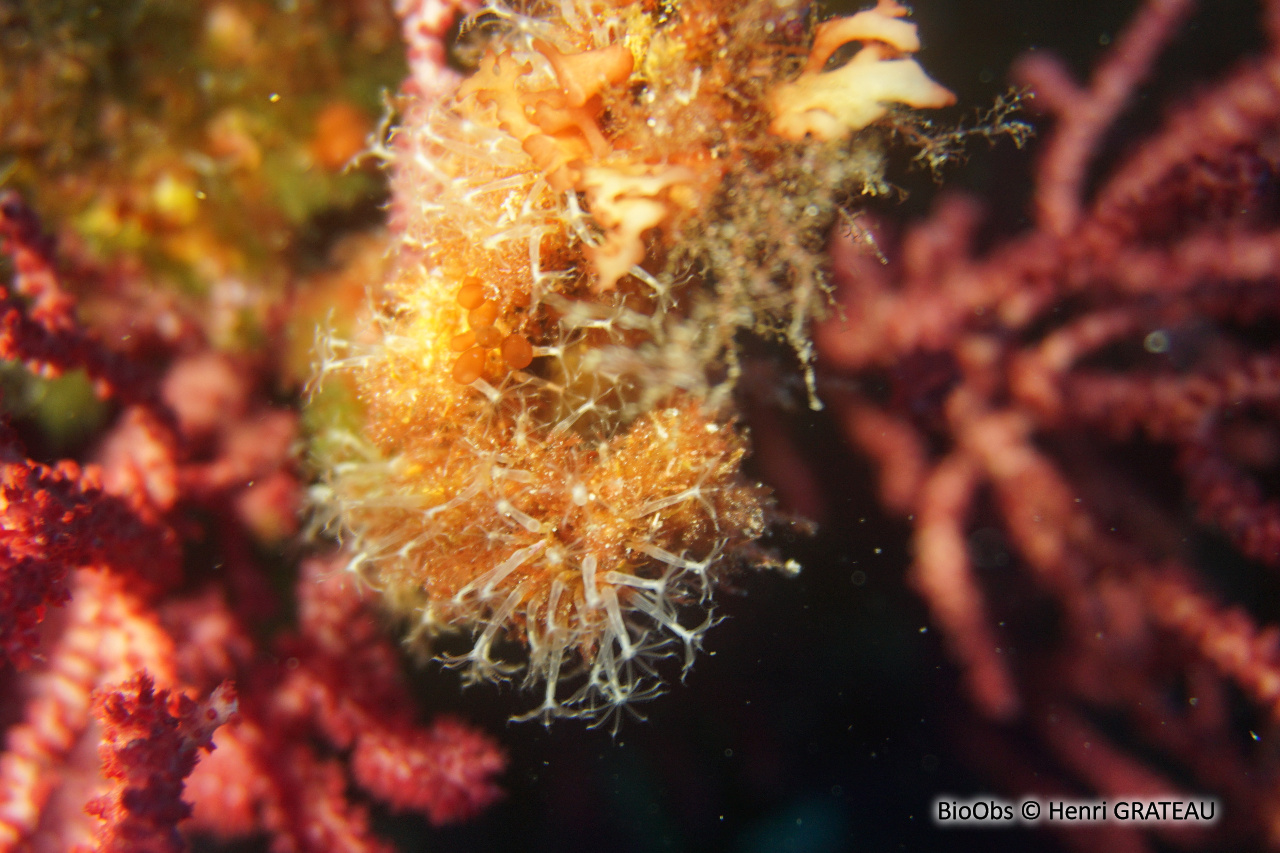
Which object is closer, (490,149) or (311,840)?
(490,149)

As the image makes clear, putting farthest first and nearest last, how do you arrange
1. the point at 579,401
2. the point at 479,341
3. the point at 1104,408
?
1. the point at 1104,408
2. the point at 579,401
3. the point at 479,341

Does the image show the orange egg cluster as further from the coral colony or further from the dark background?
the dark background

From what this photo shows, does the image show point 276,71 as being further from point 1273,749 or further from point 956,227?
point 1273,749

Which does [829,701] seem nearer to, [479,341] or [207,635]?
[479,341]

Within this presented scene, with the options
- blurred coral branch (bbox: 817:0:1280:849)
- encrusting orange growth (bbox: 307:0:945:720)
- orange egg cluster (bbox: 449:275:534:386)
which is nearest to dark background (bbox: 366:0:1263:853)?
blurred coral branch (bbox: 817:0:1280:849)

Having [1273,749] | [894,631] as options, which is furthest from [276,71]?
[1273,749]

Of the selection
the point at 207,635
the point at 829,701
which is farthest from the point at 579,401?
the point at 207,635

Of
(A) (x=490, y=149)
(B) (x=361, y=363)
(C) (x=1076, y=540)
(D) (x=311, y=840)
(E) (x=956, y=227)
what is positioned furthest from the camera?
(D) (x=311, y=840)
